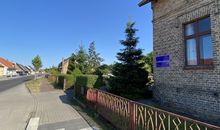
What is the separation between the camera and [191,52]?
27.3ft

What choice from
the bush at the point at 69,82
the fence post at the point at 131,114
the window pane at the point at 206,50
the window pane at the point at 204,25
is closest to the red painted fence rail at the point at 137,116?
the fence post at the point at 131,114

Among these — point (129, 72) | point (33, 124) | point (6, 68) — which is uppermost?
point (6, 68)

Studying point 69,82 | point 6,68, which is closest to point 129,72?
point 69,82

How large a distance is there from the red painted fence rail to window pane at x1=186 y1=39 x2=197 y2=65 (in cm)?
380

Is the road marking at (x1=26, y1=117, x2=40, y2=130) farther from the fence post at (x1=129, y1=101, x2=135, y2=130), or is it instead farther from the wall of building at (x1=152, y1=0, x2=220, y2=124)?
the wall of building at (x1=152, y1=0, x2=220, y2=124)

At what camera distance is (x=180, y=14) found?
8.63 m

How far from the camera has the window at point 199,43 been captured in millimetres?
7551

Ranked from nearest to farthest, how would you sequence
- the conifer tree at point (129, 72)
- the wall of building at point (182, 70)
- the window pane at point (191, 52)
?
the wall of building at point (182, 70) < the window pane at point (191, 52) < the conifer tree at point (129, 72)

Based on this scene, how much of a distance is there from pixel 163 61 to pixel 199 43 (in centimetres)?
216

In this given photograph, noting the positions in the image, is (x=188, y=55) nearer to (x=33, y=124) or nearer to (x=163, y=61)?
(x=163, y=61)

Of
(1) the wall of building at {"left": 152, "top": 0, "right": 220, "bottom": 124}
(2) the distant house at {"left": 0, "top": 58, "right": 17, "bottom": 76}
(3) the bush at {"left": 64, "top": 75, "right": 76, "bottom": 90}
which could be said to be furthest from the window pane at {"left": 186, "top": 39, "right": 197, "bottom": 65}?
(2) the distant house at {"left": 0, "top": 58, "right": 17, "bottom": 76}

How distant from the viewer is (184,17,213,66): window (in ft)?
24.8

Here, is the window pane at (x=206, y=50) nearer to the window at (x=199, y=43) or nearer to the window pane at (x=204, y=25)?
the window at (x=199, y=43)

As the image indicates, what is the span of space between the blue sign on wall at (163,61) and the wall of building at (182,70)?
20 centimetres
